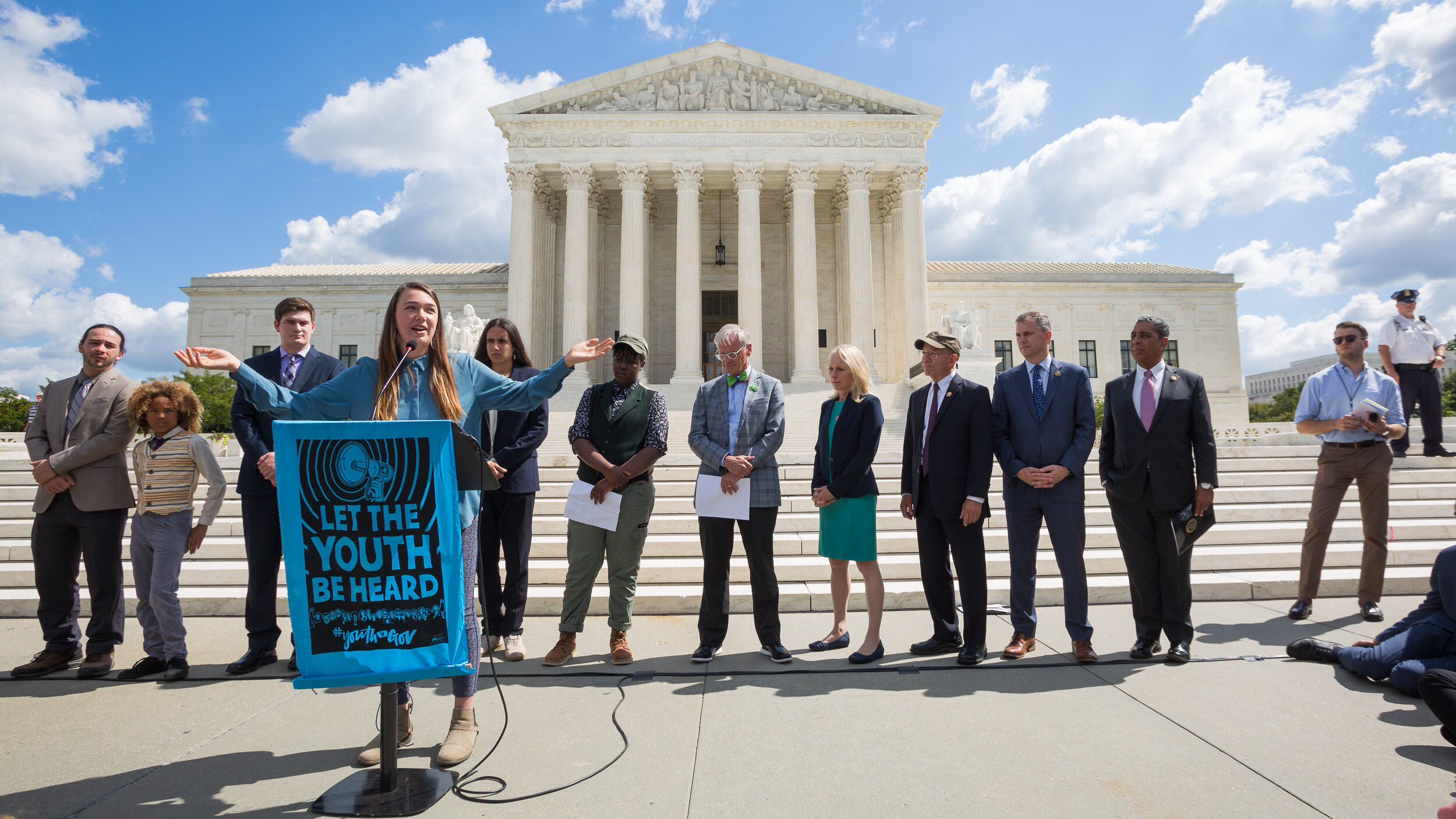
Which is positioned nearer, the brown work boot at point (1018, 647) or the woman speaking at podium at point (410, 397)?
the woman speaking at podium at point (410, 397)

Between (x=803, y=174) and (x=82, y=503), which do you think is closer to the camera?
(x=82, y=503)

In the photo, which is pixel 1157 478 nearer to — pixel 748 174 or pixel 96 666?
pixel 96 666

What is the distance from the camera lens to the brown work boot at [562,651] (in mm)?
4996

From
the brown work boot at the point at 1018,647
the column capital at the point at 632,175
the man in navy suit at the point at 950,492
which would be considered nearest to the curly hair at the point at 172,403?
the man in navy suit at the point at 950,492

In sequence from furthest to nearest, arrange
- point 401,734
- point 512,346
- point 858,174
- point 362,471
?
point 858,174 → point 512,346 → point 401,734 → point 362,471

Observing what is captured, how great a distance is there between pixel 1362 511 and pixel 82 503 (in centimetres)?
1029

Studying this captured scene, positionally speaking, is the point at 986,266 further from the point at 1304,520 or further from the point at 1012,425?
the point at 1012,425

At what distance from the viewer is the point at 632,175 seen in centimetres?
A: 2806

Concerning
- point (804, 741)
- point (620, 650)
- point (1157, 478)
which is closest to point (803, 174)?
point (1157, 478)

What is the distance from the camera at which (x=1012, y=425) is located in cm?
559

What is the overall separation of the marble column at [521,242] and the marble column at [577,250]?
1.36 metres

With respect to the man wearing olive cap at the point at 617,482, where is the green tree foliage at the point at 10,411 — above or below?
above

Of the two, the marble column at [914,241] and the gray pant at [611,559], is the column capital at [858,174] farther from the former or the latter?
the gray pant at [611,559]

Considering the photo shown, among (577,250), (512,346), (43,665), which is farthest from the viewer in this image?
(577,250)
